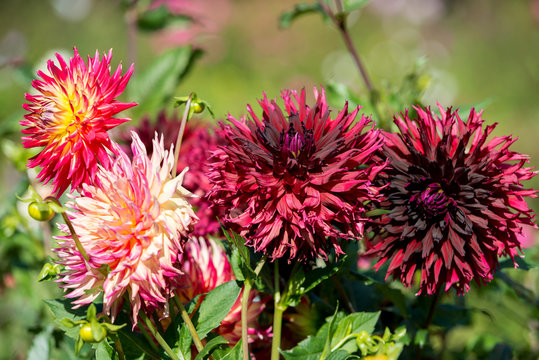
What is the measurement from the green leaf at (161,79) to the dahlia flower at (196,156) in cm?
7

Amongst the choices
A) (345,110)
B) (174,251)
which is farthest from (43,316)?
(345,110)

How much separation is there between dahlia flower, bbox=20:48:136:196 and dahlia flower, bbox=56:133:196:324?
1.0 inches

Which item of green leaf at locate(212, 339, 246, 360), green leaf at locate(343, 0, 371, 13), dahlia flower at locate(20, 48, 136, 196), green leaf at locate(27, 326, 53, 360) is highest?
green leaf at locate(343, 0, 371, 13)

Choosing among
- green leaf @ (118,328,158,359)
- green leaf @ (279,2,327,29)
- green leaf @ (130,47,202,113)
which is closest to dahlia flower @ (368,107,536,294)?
green leaf @ (118,328,158,359)

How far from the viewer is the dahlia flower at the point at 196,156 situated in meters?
0.68

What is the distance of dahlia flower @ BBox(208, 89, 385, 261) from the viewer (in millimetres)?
440

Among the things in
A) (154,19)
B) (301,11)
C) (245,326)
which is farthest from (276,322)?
(154,19)

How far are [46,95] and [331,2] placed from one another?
49 centimetres

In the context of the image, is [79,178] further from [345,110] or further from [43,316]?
[43,316]

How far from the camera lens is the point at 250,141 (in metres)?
0.46

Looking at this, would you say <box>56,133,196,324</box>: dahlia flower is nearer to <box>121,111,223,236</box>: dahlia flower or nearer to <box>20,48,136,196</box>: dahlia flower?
<box>20,48,136,196</box>: dahlia flower

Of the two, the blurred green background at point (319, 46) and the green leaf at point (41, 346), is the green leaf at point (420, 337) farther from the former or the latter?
the blurred green background at point (319, 46)

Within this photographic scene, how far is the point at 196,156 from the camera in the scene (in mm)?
758

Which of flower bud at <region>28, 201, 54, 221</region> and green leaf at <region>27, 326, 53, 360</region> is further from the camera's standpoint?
green leaf at <region>27, 326, 53, 360</region>
